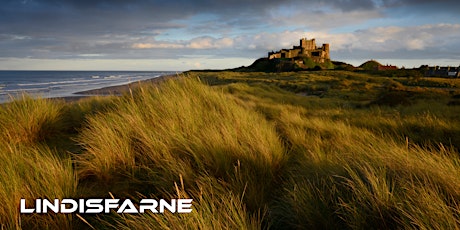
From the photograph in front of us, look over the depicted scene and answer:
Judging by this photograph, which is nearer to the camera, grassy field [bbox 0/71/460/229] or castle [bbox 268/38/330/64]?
grassy field [bbox 0/71/460/229]

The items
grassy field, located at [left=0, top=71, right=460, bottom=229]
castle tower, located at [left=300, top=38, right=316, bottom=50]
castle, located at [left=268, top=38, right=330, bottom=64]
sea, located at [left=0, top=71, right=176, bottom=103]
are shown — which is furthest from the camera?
castle tower, located at [left=300, top=38, right=316, bottom=50]

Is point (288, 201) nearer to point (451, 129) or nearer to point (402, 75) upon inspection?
point (451, 129)

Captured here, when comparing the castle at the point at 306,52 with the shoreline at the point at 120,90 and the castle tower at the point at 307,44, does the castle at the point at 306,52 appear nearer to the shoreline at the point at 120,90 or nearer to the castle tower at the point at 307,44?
the castle tower at the point at 307,44

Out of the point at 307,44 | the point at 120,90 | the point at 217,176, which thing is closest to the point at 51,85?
the point at 120,90

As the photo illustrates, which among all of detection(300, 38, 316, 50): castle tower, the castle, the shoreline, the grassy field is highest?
detection(300, 38, 316, 50): castle tower

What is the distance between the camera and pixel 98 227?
2.40 meters

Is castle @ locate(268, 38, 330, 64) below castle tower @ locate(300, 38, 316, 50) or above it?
below

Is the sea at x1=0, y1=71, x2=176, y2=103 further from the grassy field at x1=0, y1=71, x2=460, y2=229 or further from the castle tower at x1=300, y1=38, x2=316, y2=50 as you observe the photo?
the castle tower at x1=300, y1=38, x2=316, y2=50

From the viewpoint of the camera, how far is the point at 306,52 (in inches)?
3206

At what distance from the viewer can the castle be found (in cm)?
7819

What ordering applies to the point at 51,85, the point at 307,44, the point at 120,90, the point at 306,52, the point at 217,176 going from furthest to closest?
the point at 307,44, the point at 306,52, the point at 51,85, the point at 120,90, the point at 217,176

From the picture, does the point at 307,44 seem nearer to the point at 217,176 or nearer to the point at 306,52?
the point at 306,52

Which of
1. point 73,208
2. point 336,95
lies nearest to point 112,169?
point 73,208

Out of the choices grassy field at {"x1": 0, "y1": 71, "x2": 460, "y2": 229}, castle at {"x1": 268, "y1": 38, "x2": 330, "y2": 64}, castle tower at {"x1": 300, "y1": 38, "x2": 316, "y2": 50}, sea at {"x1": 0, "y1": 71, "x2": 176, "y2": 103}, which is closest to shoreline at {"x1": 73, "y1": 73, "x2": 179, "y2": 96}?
sea at {"x1": 0, "y1": 71, "x2": 176, "y2": 103}
